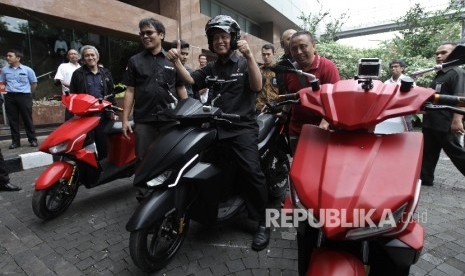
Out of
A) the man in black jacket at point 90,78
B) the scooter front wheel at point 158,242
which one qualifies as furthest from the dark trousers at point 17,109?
the scooter front wheel at point 158,242

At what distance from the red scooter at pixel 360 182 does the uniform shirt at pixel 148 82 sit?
77.6 inches

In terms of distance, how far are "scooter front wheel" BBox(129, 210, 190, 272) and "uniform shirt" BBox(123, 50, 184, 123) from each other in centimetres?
123

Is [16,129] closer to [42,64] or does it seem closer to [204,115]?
[42,64]

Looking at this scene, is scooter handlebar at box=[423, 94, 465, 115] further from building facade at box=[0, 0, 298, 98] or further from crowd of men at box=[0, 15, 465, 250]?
building facade at box=[0, 0, 298, 98]

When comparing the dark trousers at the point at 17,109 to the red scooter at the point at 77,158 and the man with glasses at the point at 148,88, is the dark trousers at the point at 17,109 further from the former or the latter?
the man with glasses at the point at 148,88

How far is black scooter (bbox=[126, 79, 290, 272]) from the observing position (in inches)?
89.4

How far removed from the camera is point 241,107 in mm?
2896

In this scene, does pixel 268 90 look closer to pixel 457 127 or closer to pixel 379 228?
pixel 457 127

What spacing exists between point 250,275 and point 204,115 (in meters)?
1.26

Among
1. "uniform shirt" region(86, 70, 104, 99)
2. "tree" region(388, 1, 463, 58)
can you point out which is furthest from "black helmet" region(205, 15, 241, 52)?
"tree" region(388, 1, 463, 58)

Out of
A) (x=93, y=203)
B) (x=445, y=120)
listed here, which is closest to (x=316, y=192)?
(x=93, y=203)

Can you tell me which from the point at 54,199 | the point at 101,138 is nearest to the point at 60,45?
the point at 101,138

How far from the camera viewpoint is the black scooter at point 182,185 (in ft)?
7.45

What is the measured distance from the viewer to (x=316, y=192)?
1.50m
